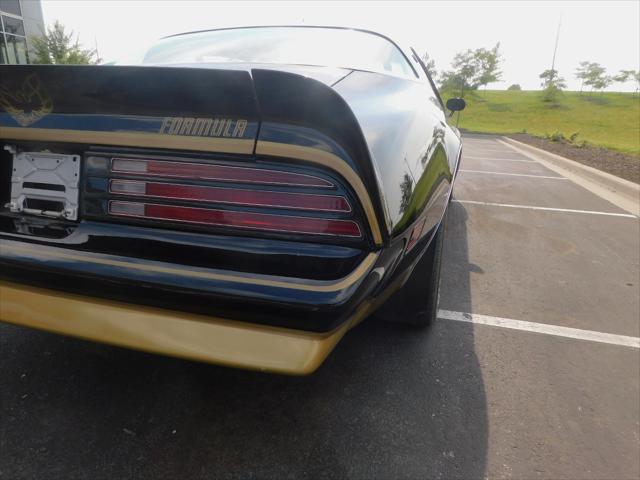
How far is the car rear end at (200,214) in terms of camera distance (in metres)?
1.15

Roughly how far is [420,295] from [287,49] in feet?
4.61

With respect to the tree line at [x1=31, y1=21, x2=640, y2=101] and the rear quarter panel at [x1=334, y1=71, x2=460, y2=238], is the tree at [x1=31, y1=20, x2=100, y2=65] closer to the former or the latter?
the tree line at [x1=31, y1=21, x2=640, y2=101]

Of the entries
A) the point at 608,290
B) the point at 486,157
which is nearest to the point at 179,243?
the point at 608,290

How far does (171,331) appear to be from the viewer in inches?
48.8

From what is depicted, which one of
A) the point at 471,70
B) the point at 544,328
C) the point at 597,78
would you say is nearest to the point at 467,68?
the point at 471,70

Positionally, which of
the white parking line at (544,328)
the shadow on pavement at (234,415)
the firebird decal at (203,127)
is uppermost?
the firebird decal at (203,127)

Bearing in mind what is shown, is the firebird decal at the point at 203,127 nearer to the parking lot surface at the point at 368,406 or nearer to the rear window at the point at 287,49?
the rear window at the point at 287,49

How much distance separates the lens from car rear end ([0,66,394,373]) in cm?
115

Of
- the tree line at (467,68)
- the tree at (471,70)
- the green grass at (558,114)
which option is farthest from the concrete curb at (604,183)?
the tree at (471,70)

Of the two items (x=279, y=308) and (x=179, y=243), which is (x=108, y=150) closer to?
(x=179, y=243)

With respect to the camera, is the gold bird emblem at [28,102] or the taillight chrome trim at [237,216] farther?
the gold bird emblem at [28,102]

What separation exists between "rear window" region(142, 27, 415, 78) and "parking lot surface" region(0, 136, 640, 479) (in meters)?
1.39

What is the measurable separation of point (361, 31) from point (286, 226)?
182 centimetres

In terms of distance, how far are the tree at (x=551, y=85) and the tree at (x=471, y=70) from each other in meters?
9.49
